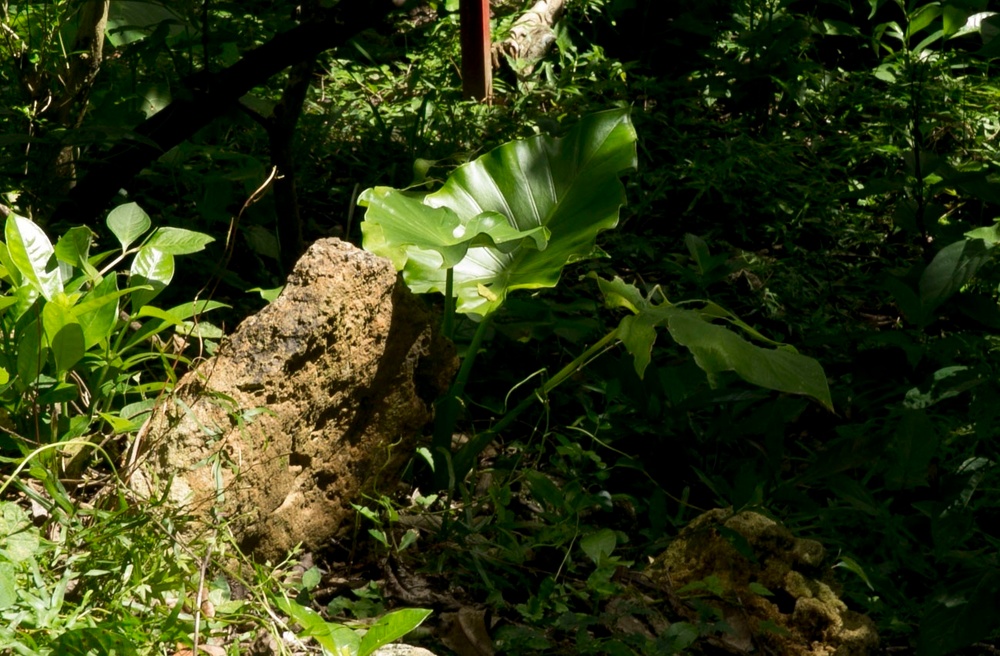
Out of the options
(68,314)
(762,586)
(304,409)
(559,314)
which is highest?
(68,314)

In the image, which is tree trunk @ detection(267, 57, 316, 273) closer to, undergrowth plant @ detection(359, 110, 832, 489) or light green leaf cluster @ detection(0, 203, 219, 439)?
undergrowth plant @ detection(359, 110, 832, 489)

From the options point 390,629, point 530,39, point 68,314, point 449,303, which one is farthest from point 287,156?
point 530,39

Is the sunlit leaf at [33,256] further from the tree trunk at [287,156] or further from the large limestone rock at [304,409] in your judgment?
the tree trunk at [287,156]

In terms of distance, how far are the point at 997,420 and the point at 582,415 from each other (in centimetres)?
93

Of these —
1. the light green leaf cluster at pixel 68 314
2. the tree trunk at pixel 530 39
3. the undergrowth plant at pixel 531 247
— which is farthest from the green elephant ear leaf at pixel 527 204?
the tree trunk at pixel 530 39

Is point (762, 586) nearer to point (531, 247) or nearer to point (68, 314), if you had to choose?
point (531, 247)

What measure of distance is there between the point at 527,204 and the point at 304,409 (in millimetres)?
679

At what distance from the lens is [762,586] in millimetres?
2049

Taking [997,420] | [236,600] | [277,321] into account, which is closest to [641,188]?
[997,420]

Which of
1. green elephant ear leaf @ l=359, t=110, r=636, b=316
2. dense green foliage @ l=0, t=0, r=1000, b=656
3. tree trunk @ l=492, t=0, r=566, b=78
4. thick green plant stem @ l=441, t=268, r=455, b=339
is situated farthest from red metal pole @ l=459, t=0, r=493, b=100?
thick green plant stem @ l=441, t=268, r=455, b=339

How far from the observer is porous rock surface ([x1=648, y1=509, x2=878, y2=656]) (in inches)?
78.3

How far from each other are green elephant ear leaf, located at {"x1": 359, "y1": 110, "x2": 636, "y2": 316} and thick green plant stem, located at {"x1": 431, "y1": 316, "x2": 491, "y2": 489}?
81mm

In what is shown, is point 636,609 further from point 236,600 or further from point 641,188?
point 641,188

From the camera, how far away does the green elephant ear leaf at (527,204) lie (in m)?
2.19
